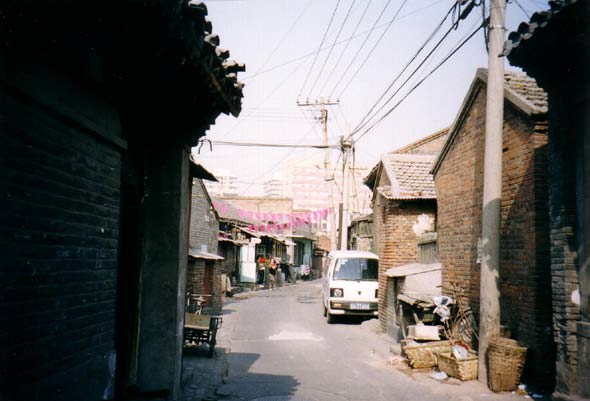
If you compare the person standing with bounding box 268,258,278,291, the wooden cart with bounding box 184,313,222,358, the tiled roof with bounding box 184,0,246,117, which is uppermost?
the tiled roof with bounding box 184,0,246,117

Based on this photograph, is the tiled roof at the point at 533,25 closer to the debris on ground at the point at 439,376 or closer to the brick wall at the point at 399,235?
the debris on ground at the point at 439,376

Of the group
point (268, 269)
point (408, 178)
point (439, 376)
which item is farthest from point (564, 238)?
point (268, 269)

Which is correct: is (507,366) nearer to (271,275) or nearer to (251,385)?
(251,385)

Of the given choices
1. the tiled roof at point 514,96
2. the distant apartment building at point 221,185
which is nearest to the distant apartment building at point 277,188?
the distant apartment building at point 221,185

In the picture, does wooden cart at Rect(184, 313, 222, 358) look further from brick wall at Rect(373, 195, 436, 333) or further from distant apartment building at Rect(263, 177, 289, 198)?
distant apartment building at Rect(263, 177, 289, 198)

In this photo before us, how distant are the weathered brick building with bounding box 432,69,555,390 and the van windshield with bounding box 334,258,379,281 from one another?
5049 mm

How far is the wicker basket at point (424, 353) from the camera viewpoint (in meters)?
8.68

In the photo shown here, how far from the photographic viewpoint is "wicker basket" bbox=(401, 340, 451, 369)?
8.68 metres

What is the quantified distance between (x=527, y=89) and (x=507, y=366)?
4939 mm

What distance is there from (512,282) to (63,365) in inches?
276

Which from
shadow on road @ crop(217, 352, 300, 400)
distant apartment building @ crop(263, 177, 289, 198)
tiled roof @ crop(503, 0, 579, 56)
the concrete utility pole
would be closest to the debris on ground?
the concrete utility pole

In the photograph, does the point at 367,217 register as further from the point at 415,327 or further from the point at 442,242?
the point at 415,327

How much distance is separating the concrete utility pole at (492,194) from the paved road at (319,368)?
0.97 metres

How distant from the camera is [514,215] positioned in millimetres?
8039
